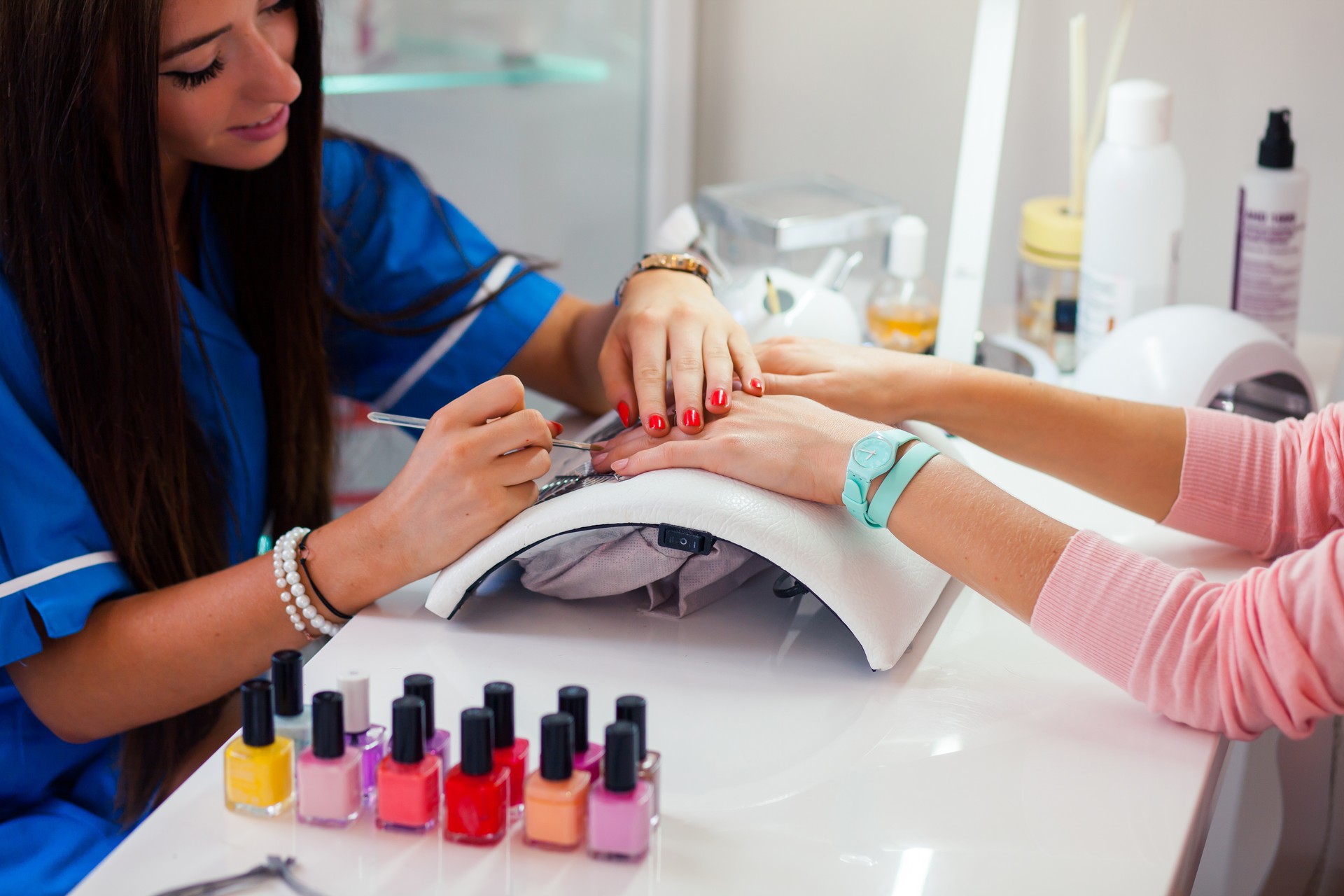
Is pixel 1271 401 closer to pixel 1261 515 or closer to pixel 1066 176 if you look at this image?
pixel 1261 515

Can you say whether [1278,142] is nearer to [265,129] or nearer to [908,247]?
[908,247]

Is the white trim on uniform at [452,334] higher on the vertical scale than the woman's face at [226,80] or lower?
lower

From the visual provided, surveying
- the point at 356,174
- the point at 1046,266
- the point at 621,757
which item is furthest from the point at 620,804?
the point at 1046,266

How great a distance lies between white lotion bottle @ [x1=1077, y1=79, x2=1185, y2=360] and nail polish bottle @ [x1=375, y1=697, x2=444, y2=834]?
2.82 ft

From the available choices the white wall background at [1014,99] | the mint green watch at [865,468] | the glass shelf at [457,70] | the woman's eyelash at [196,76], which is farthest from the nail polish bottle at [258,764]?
the white wall background at [1014,99]

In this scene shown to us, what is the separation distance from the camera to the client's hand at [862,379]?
917mm

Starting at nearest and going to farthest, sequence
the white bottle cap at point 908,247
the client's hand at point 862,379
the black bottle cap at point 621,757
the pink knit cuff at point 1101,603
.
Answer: the black bottle cap at point 621,757 → the pink knit cuff at point 1101,603 → the client's hand at point 862,379 → the white bottle cap at point 908,247

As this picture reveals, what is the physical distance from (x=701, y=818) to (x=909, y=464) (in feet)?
0.86

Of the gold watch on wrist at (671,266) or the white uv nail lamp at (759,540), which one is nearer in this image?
the white uv nail lamp at (759,540)

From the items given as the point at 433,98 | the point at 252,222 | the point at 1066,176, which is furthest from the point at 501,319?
the point at 1066,176

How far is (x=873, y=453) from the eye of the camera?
0.76 metres

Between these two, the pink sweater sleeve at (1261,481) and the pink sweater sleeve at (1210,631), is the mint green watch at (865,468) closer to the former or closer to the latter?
the pink sweater sleeve at (1210,631)

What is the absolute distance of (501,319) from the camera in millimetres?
1163

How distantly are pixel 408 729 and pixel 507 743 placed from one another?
5cm
